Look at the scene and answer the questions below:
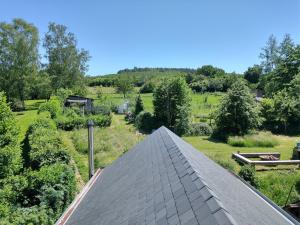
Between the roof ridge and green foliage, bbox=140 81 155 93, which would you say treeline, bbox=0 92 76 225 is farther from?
green foliage, bbox=140 81 155 93

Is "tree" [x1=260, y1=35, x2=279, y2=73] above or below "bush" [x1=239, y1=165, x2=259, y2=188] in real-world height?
above

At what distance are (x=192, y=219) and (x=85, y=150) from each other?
20718 millimetres

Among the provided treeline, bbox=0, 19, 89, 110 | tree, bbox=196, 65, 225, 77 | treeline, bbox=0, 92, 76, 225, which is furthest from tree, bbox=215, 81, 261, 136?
tree, bbox=196, 65, 225, 77

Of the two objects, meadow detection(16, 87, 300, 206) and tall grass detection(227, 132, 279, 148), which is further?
tall grass detection(227, 132, 279, 148)

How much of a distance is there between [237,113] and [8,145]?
799 inches

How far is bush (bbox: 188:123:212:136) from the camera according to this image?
104 ft

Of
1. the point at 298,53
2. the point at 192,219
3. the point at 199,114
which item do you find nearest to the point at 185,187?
the point at 192,219

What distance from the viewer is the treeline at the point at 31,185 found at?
34.8 feet

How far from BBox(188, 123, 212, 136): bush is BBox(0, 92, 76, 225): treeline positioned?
17.7 meters

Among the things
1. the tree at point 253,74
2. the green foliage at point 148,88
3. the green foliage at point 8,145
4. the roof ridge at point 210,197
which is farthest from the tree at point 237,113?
the tree at point 253,74

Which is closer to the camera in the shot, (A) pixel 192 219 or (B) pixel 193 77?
(A) pixel 192 219

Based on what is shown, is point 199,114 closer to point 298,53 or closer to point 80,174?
point 298,53

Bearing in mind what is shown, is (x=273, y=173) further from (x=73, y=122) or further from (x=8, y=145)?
(x=73, y=122)

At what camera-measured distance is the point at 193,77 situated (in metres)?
90.1
